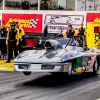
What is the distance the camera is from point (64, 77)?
11.7 meters

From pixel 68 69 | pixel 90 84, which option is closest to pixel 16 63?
pixel 68 69

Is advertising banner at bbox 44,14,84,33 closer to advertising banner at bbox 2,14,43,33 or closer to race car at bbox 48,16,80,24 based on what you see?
race car at bbox 48,16,80,24

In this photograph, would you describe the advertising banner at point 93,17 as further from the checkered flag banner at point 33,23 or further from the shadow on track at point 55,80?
the shadow on track at point 55,80

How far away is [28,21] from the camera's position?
32.6 m

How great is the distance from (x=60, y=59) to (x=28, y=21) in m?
22.8

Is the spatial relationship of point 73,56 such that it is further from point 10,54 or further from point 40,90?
point 10,54

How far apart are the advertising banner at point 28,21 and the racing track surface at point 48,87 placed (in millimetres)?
20194

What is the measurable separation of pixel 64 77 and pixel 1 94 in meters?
3.36

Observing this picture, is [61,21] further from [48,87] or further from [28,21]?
[48,87]

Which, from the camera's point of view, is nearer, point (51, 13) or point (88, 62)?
point (88, 62)

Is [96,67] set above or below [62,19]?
below

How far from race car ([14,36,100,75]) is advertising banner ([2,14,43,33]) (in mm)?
20091

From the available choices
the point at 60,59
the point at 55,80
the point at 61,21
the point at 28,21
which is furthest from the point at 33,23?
the point at 60,59

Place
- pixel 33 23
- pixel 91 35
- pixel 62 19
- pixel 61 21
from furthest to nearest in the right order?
1. pixel 33 23
2. pixel 62 19
3. pixel 61 21
4. pixel 91 35
